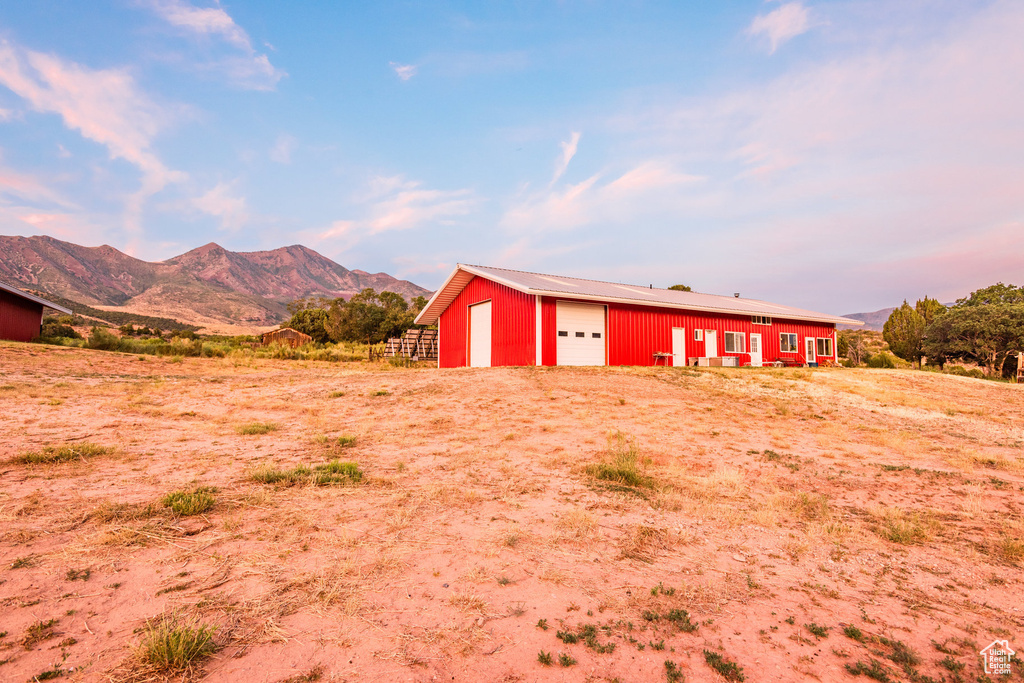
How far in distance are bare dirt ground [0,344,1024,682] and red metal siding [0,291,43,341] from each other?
21132 mm

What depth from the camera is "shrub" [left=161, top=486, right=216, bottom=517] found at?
466 centimetres

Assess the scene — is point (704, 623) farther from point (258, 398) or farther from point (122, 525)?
point (258, 398)

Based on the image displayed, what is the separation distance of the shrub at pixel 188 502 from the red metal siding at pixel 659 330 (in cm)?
1478

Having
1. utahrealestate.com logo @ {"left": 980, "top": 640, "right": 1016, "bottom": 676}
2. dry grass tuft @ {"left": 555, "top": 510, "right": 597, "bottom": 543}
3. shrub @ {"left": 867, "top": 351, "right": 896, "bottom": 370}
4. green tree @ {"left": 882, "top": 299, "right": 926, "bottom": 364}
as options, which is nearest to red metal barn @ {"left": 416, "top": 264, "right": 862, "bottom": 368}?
shrub @ {"left": 867, "top": 351, "right": 896, "bottom": 370}

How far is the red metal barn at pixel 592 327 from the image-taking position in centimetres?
1925

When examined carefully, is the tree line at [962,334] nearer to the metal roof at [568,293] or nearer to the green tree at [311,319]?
the metal roof at [568,293]

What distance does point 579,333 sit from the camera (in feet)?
64.9

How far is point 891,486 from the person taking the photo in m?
6.58

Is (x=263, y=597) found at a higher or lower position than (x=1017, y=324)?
lower

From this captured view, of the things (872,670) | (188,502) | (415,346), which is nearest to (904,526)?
(872,670)

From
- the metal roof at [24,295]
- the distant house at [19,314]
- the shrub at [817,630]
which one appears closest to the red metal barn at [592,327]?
the shrub at [817,630]

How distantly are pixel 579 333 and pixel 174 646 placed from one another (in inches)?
705

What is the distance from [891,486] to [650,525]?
4.18 metres

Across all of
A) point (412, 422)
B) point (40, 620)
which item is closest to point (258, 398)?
point (412, 422)
